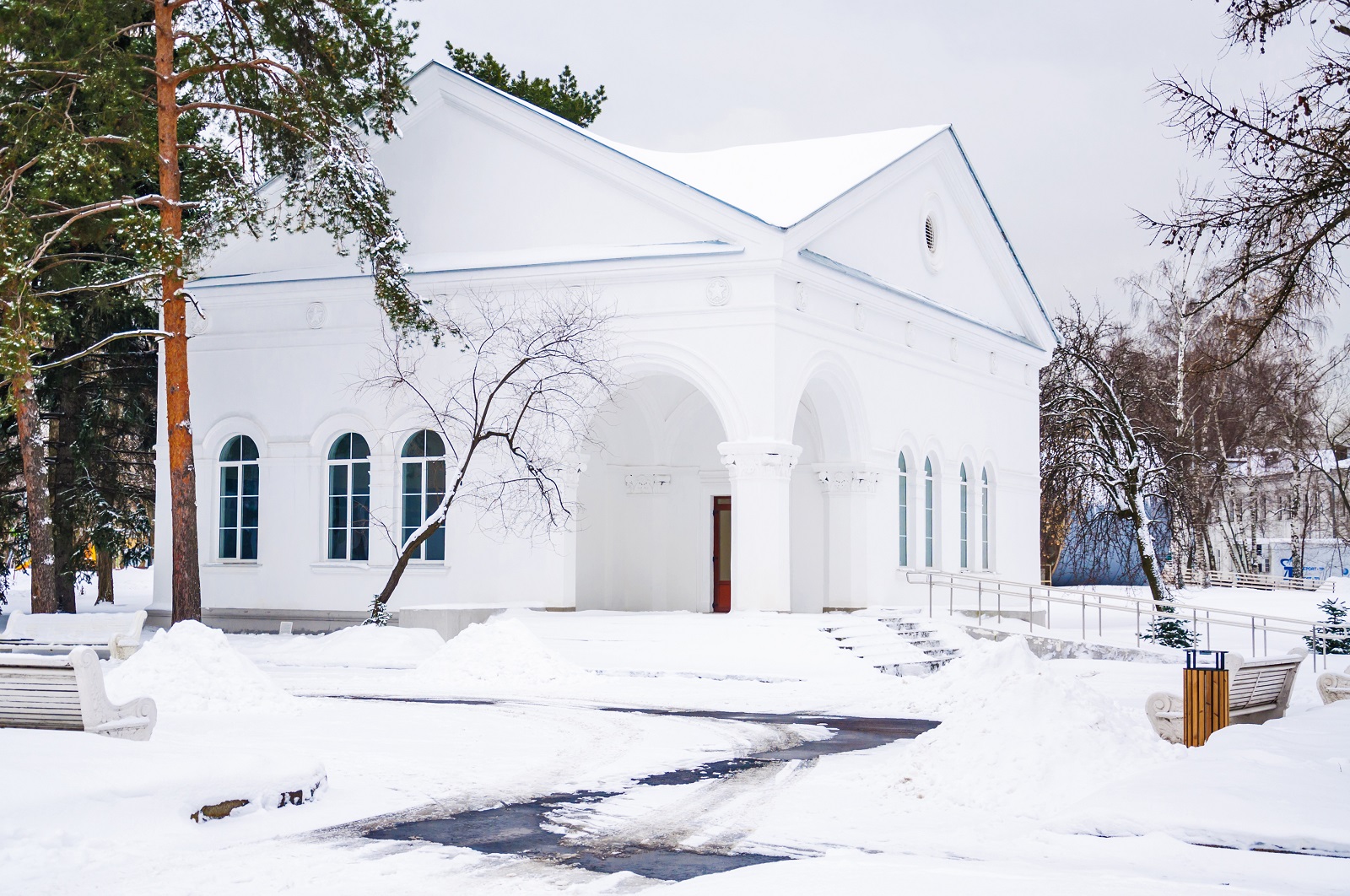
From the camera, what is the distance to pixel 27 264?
776 inches

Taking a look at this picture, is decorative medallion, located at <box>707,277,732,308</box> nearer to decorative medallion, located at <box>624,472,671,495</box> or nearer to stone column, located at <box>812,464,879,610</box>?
stone column, located at <box>812,464,879,610</box>

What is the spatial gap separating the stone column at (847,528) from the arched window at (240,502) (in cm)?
1004

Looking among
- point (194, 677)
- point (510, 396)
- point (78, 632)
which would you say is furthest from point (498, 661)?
point (510, 396)

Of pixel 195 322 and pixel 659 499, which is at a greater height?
pixel 195 322

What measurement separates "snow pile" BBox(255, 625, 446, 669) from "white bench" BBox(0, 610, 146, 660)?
2.58 meters

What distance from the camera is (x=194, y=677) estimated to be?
13695mm

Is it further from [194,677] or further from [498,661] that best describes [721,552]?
[194,677]

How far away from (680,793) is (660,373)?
13881 millimetres

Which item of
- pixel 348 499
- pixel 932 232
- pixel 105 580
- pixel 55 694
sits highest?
pixel 932 232

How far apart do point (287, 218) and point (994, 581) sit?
12.7 meters

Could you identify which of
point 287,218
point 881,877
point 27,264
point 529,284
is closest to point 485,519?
point 529,284

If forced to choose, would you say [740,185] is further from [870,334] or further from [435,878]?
[435,878]

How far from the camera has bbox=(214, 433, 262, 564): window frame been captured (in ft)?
87.8

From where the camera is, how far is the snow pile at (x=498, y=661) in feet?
57.9
